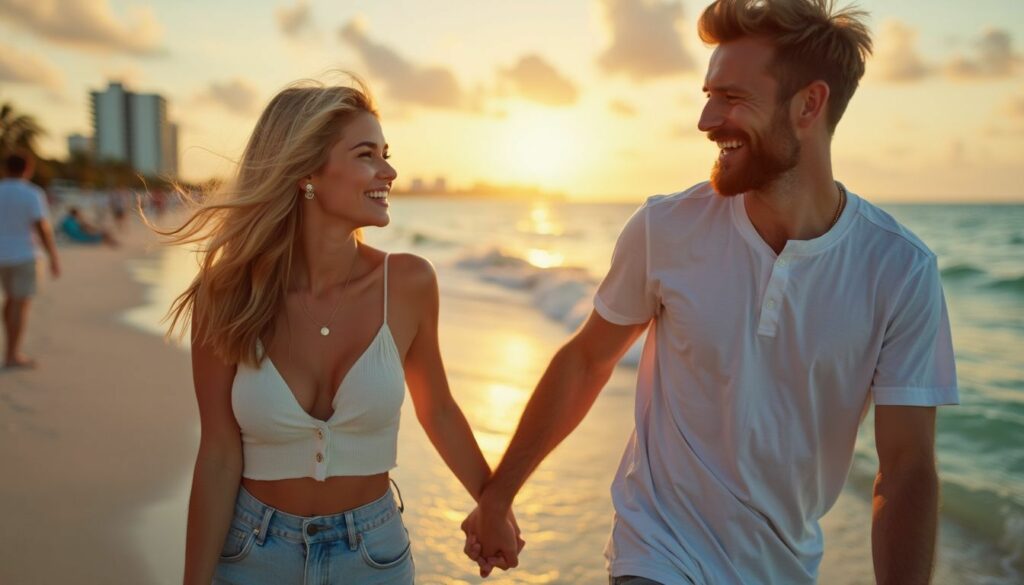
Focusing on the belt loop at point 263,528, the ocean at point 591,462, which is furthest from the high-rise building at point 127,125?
the belt loop at point 263,528

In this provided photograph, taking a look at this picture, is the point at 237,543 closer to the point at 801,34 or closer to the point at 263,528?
the point at 263,528

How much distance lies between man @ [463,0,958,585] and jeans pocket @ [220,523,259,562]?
125 centimetres

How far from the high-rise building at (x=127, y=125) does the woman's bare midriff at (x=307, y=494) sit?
490 feet

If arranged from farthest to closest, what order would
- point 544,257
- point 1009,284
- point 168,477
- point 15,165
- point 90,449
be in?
point 544,257 → point 1009,284 → point 15,165 → point 90,449 → point 168,477

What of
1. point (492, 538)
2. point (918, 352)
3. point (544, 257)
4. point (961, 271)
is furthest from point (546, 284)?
point (544, 257)

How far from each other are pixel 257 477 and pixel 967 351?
12.6 m

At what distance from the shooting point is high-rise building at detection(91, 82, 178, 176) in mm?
142500

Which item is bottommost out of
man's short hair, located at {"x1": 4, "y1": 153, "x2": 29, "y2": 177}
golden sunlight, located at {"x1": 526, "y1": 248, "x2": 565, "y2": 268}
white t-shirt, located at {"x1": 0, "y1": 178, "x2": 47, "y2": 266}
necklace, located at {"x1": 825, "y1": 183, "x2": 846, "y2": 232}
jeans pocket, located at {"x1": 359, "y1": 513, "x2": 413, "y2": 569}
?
golden sunlight, located at {"x1": 526, "y1": 248, "x2": 565, "y2": 268}

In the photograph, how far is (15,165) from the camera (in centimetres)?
944

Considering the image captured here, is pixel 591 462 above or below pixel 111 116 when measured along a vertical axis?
below

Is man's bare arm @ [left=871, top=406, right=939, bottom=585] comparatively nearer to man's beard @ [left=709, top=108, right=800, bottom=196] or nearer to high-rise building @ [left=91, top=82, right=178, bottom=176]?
man's beard @ [left=709, top=108, right=800, bottom=196]

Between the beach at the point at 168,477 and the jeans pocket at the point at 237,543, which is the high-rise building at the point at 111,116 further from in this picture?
the jeans pocket at the point at 237,543

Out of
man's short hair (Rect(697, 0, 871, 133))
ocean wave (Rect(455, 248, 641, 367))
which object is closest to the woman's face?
man's short hair (Rect(697, 0, 871, 133))

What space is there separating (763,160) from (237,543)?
226 cm
